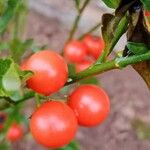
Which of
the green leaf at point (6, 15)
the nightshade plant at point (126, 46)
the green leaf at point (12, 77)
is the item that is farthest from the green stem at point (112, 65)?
the green leaf at point (6, 15)

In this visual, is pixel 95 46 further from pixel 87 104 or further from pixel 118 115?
pixel 118 115

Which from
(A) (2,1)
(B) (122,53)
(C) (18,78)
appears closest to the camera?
(C) (18,78)

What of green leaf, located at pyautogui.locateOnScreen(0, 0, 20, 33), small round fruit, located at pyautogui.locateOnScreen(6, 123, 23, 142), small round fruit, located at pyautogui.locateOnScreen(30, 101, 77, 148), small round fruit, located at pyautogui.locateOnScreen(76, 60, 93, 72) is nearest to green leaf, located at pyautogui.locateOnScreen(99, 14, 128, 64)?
small round fruit, located at pyautogui.locateOnScreen(30, 101, 77, 148)

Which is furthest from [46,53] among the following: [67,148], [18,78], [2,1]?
[67,148]

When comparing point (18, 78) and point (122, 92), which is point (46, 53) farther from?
point (122, 92)

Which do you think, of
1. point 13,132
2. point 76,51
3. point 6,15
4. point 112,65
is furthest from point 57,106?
point 13,132

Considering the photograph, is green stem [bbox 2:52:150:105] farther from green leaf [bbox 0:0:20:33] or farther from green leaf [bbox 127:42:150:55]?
green leaf [bbox 0:0:20:33]

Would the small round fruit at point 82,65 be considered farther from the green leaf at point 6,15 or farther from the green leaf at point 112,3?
the green leaf at point 112,3
